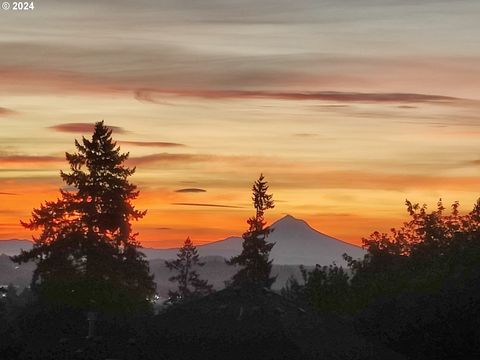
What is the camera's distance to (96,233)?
82.1m

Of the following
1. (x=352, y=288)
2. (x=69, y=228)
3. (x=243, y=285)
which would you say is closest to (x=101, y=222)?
(x=69, y=228)

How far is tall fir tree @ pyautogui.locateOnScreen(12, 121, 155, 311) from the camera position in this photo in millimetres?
80438

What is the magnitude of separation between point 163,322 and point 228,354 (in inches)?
213

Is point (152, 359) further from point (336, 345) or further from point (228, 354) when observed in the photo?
point (336, 345)

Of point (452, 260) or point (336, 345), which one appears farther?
point (452, 260)

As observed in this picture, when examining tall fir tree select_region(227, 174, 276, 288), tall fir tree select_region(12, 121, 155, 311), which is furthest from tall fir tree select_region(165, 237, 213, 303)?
tall fir tree select_region(12, 121, 155, 311)

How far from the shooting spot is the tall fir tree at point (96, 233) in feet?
264

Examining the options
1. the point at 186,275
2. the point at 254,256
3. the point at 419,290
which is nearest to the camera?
the point at 419,290

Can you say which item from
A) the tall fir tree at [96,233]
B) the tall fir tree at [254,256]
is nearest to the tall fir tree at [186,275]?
the tall fir tree at [254,256]

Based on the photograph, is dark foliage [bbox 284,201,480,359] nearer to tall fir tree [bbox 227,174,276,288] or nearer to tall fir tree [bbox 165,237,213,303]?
tall fir tree [bbox 227,174,276,288]

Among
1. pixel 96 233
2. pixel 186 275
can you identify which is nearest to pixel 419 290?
pixel 96 233

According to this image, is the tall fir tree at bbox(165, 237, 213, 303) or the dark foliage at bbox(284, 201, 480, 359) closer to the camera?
the dark foliage at bbox(284, 201, 480, 359)

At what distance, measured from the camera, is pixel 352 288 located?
81375mm

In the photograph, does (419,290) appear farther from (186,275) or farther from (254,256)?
(186,275)
